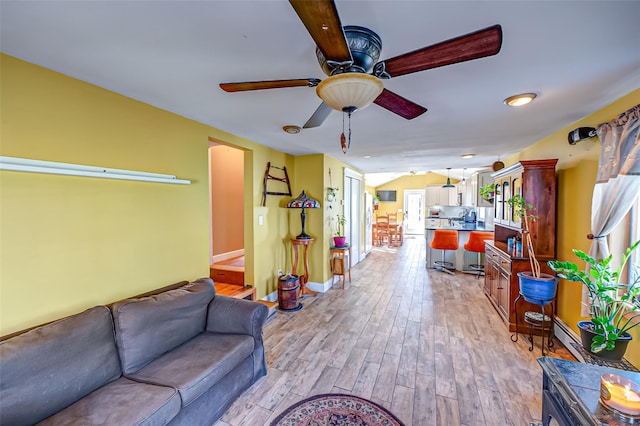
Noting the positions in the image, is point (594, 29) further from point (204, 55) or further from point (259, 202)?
point (259, 202)

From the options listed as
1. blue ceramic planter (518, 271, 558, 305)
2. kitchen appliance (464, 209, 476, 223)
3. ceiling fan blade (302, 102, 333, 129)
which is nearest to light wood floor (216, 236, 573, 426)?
blue ceramic planter (518, 271, 558, 305)

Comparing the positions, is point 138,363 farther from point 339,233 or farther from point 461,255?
point 461,255

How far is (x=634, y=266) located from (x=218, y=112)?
359 centimetres

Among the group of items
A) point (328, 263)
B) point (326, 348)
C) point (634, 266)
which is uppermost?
point (634, 266)

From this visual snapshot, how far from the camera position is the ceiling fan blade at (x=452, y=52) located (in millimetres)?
948

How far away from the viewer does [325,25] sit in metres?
0.87

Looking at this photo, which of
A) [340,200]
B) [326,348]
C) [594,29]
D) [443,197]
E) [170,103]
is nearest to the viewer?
[594,29]

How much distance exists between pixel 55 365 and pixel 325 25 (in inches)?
82.3

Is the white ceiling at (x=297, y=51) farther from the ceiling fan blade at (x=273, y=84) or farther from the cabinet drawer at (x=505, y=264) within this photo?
the cabinet drawer at (x=505, y=264)

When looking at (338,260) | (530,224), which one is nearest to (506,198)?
(530,224)

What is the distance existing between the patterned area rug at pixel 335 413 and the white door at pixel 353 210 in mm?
3668

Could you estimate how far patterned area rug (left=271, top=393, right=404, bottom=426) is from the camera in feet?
5.77

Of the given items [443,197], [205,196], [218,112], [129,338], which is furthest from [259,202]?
[443,197]

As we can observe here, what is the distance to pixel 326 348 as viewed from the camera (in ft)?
8.83
